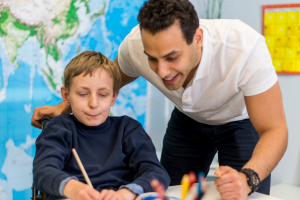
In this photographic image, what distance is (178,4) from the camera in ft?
3.25

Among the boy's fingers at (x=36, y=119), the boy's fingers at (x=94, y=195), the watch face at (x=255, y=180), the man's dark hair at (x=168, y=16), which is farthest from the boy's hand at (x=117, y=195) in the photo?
the boy's fingers at (x=36, y=119)

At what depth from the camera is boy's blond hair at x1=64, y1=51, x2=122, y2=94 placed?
1.01 m

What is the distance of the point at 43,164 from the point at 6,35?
57.0 inches

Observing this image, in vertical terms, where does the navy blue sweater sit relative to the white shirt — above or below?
below

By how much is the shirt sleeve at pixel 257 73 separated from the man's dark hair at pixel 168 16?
0.72 feet

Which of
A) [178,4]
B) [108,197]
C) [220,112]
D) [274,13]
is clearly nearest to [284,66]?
[274,13]

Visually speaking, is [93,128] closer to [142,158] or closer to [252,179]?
[142,158]

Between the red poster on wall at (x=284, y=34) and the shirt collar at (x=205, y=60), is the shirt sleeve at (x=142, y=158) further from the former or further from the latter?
the red poster on wall at (x=284, y=34)

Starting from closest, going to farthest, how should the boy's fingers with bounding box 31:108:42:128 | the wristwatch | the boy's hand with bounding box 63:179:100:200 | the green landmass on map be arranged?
1. the boy's hand with bounding box 63:179:100:200
2. the wristwatch
3. the boy's fingers with bounding box 31:108:42:128
4. the green landmass on map

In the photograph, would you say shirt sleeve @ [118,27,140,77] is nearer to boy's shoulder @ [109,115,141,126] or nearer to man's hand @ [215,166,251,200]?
boy's shoulder @ [109,115,141,126]

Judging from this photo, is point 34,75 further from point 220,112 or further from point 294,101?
point 294,101

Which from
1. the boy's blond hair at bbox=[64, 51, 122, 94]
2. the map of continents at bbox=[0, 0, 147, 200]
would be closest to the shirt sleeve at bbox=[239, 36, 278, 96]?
the boy's blond hair at bbox=[64, 51, 122, 94]

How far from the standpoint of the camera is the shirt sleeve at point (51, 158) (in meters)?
0.79

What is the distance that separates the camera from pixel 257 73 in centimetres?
101
